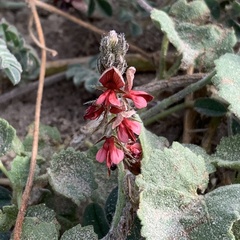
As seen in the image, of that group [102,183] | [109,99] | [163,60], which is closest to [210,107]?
[163,60]

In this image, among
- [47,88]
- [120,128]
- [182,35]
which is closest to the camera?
[120,128]

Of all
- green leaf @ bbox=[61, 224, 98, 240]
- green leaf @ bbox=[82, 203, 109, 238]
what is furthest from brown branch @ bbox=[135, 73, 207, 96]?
green leaf @ bbox=[61, 224, 98, 240]

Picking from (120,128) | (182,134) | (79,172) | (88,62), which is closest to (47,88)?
(88,62)

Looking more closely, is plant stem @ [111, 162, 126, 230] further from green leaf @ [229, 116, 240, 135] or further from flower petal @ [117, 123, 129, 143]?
green leaf @ [229, 116, 240, 135]

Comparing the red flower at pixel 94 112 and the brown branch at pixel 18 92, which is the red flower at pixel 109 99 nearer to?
the red flower at pixel 94 112

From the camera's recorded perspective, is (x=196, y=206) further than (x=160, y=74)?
No

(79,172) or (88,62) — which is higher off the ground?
(79,172)

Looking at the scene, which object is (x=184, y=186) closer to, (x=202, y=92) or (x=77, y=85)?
(x=202, y=92)
